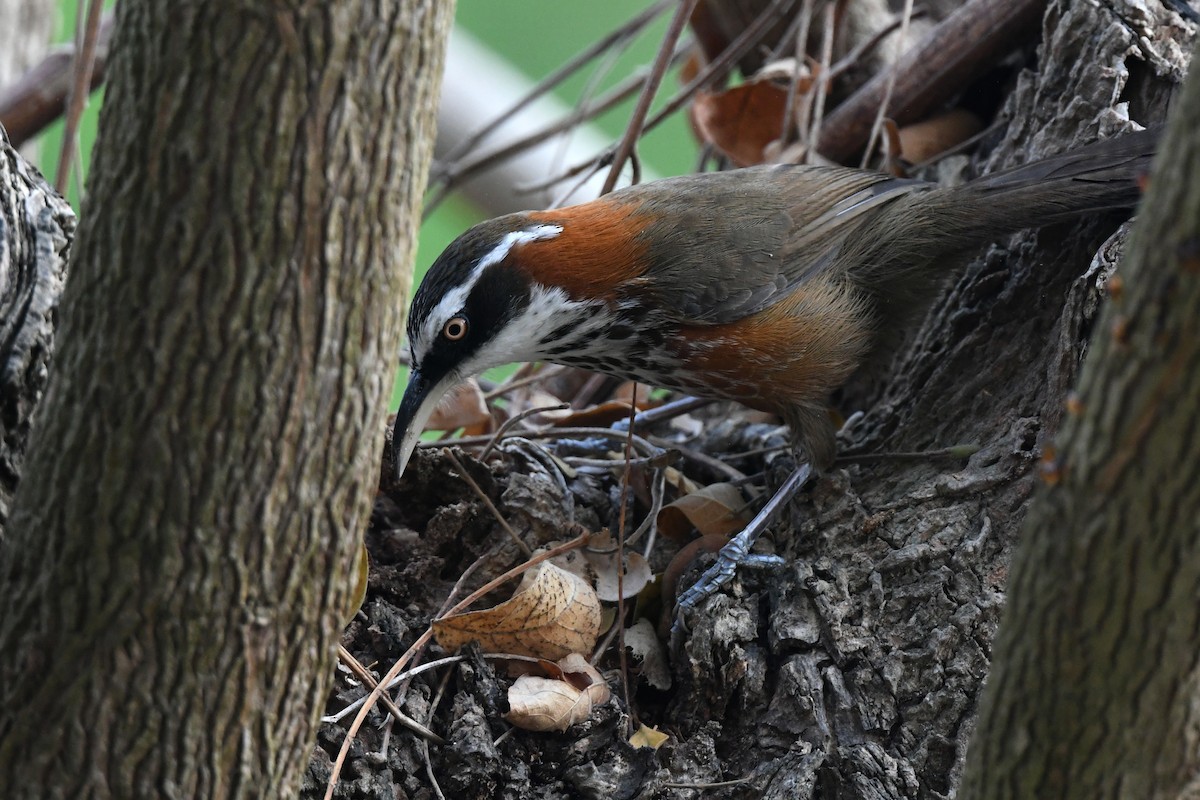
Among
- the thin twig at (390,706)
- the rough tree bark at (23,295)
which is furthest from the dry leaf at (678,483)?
the rough tree bark at (23,295)

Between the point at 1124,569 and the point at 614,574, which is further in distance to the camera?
the point at 614,574

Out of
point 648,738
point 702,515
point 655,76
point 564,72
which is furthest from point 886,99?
point 648,738

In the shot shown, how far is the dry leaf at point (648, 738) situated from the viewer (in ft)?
8.07

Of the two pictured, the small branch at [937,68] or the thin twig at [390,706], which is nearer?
the thin twig at [390,706]

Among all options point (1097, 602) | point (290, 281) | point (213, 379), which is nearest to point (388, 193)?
point (290, 281)

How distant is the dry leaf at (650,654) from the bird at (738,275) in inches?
30.7

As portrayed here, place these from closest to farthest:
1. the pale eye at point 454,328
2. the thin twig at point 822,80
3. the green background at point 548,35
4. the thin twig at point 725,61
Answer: the pale eye at point 454,328 → the thin twig at point 822,80 → the thin twig at point 725,61 → the green background at point 548,35

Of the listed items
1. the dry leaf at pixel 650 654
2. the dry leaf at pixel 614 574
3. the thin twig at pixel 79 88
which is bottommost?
the dry leaf at pixel 650 654

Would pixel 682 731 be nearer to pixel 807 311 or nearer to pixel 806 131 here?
pixel 807 311

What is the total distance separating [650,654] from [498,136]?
132 inches

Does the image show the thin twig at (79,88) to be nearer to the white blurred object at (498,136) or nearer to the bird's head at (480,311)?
the bird's head at (480,311)

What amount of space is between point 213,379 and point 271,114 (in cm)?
38

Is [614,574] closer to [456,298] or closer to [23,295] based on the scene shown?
[456,298]

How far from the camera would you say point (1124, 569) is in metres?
1.37
